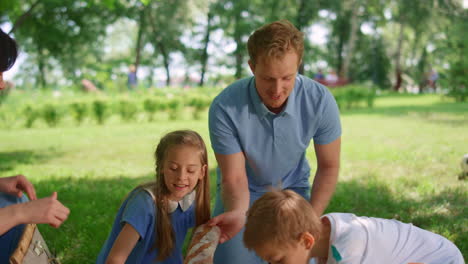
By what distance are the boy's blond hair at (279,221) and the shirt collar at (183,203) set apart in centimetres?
75

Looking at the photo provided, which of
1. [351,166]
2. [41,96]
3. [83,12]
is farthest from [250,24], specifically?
[351,166]

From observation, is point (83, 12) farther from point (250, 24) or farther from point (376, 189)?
point (376, 189)

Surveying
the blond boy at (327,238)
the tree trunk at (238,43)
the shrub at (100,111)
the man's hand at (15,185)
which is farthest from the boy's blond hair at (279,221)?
the tree trunk at (238,43)

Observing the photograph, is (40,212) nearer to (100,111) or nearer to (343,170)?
(343,170)

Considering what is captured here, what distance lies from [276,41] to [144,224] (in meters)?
1.12

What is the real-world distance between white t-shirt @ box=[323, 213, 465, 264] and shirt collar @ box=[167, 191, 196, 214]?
0.84 meters

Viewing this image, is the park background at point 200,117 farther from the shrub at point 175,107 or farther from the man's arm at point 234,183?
the man's arm at point 234,183

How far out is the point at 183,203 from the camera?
8.50ft

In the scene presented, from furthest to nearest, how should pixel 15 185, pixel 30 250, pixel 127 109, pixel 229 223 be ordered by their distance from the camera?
pixel 127 109
pixel 229 223
pixel 15 185
pixel 30 250

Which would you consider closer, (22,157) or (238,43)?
(22,157)

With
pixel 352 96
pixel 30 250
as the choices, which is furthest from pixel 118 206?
pixel 352 96

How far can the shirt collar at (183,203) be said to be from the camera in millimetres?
2541

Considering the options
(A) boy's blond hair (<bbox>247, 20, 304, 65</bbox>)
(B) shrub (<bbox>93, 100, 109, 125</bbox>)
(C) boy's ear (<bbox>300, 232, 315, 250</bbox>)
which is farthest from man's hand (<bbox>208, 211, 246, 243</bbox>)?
(B) shrub (<bbox>93, 100, 109, 125</bbox>)

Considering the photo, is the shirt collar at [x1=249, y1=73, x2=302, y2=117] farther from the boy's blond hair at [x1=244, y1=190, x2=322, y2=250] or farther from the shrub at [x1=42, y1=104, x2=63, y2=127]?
the shrub at [x1=42, y1=104, x2=63, y2=127]
